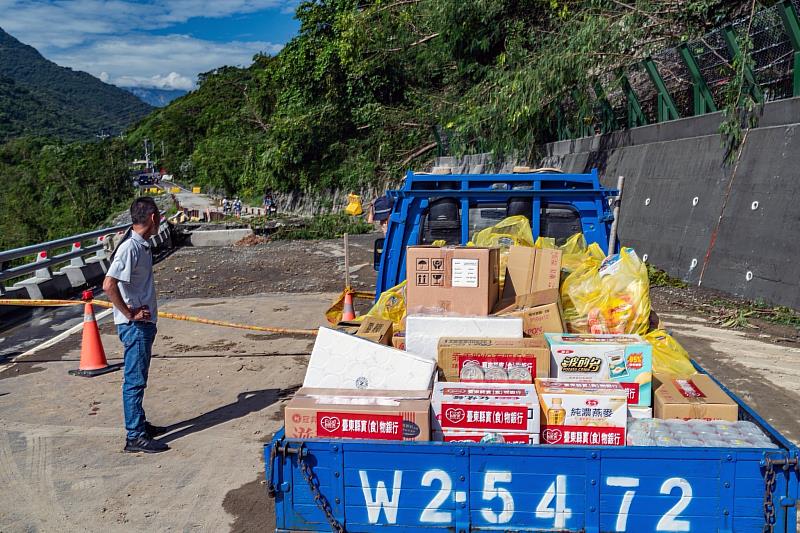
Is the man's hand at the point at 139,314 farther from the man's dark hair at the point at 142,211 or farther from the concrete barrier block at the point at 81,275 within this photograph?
the concrete barrier block at the point at 81,275

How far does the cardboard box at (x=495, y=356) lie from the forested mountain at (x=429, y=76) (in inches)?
503

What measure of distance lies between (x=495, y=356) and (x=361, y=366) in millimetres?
767

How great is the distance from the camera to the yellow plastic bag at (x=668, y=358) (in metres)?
4.30

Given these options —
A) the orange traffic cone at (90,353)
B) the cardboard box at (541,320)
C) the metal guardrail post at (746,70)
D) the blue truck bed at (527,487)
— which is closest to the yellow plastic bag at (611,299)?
the cardboard box at (541,320)

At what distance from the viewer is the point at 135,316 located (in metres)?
5.23

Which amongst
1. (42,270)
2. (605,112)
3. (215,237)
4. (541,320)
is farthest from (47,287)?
(605,112)

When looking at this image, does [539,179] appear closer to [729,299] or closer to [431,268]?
[431,268]

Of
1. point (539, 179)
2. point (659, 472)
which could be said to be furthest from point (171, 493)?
point (539, 179)

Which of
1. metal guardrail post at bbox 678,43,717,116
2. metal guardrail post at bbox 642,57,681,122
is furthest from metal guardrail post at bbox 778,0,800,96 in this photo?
metal guardrail post at bbox 642,57,681,122

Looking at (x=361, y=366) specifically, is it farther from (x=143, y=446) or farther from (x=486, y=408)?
(x=143, y=446)

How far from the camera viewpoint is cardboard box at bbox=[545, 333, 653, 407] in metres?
3.67

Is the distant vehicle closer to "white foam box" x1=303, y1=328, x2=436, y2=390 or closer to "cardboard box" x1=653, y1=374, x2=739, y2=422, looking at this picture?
"white foam box" x1=303, y1=328, x2=436, y2=390

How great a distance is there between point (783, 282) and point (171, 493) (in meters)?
8.82

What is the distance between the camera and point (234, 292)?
13625 millimetres
